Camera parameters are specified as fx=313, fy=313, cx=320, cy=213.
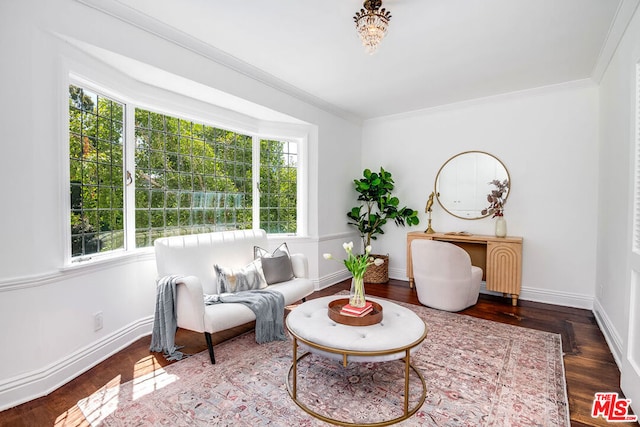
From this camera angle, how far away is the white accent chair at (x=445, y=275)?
3.42 metres

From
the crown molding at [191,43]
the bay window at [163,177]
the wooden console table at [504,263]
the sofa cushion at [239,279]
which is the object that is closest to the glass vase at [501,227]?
the wooden console table at [504,263]

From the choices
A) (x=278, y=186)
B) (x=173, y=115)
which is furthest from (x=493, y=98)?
(x=173, y=115)

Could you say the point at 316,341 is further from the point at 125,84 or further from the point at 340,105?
the point at 340,105

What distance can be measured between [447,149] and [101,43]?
4.22 metres

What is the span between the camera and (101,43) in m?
2.26

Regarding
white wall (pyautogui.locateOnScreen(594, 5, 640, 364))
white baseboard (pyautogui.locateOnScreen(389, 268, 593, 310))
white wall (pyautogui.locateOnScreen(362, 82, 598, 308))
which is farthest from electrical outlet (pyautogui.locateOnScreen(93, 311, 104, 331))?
white baseboard (pyautogui.locateOnScreen(389, 268, 593, 310))

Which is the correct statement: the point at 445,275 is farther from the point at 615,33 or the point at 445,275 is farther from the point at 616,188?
the point at 615,33

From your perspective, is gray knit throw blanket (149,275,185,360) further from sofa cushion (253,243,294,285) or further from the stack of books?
the stack of books

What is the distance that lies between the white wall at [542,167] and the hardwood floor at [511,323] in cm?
42

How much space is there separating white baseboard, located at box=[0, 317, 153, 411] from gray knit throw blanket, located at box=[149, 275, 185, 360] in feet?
1.15

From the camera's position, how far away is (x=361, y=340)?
1.84 metres

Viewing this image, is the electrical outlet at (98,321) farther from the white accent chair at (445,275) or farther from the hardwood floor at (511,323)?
the white accent chair at (445,275)

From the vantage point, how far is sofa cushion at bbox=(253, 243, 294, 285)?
3.25m

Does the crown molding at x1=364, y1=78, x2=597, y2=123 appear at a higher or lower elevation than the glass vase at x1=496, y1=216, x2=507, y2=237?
higher
